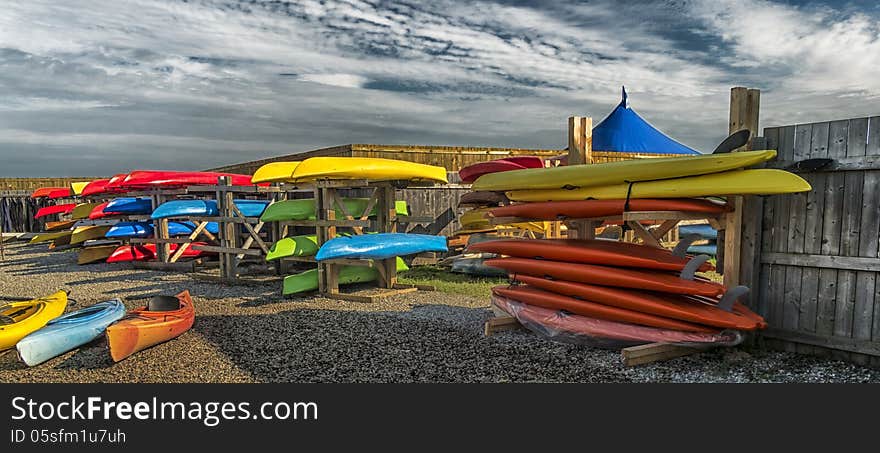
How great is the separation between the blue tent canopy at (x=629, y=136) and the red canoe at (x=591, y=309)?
9.87 metres

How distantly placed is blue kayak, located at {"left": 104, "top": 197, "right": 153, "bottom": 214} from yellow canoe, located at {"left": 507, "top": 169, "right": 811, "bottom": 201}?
1116cm

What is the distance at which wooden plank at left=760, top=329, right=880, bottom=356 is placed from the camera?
4910 mm

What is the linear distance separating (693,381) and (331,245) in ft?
17.0

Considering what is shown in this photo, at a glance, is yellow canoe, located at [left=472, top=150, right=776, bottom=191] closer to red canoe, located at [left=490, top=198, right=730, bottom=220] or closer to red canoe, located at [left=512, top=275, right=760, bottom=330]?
red canoe, located at [left=490, top=198, right=730, bottom=220]

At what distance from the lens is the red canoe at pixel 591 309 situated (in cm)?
523

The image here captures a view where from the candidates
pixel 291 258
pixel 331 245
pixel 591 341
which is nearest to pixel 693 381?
pixel 591 341

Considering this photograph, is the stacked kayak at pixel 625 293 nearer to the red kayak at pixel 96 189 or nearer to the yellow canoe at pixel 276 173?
the yellow canoe at pixel 276 173

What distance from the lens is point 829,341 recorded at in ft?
16.8

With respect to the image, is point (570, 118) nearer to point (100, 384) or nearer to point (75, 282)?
point (100, 384)

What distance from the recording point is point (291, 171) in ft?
30.1

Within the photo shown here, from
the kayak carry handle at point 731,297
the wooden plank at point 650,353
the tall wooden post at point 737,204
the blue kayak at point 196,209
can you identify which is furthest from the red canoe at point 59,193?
the kayak carry handle at point 731,297

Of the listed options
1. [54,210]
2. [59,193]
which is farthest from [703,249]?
[59,193]

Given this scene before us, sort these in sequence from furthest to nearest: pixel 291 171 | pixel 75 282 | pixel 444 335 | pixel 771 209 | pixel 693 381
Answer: pixel 75 282
pixel 291 171
pixel 444 335
pixel 771 209
pixel 693 381

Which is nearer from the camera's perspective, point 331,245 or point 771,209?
point 771,209
